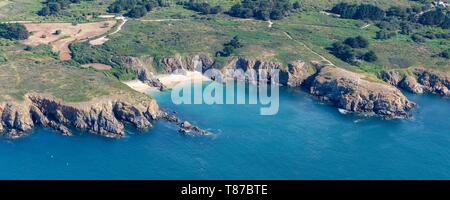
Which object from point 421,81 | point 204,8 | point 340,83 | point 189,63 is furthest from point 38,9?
point 421,81

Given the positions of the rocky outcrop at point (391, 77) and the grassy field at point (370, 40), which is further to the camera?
the grassy field at point (370, 40)

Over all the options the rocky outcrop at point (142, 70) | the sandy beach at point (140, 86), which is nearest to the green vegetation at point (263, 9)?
the rocky outcrop at point (142, 70)

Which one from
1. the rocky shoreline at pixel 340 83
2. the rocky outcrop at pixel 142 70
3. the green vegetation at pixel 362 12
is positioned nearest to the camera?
the rocky shoreline at pixel 340 83

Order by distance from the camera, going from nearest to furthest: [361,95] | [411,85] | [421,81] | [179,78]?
[361,95] → [179,78] → [411,85] → [421,81]

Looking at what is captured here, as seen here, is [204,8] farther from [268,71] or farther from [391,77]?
[391,77]

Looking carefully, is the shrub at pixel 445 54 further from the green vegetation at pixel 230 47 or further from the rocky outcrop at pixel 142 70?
the rocky outcrop at pixel 142 70

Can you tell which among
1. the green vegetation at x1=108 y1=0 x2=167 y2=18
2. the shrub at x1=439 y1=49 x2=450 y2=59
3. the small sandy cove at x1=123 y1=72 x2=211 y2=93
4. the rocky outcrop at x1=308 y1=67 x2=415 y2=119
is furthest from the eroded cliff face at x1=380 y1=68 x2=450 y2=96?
the green vegetation at x1=108 y1=0 x2=167 y2=18

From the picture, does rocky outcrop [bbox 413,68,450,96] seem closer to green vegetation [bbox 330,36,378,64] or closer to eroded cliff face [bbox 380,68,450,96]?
eroded cliff face [bbox 380,68,450,96]
